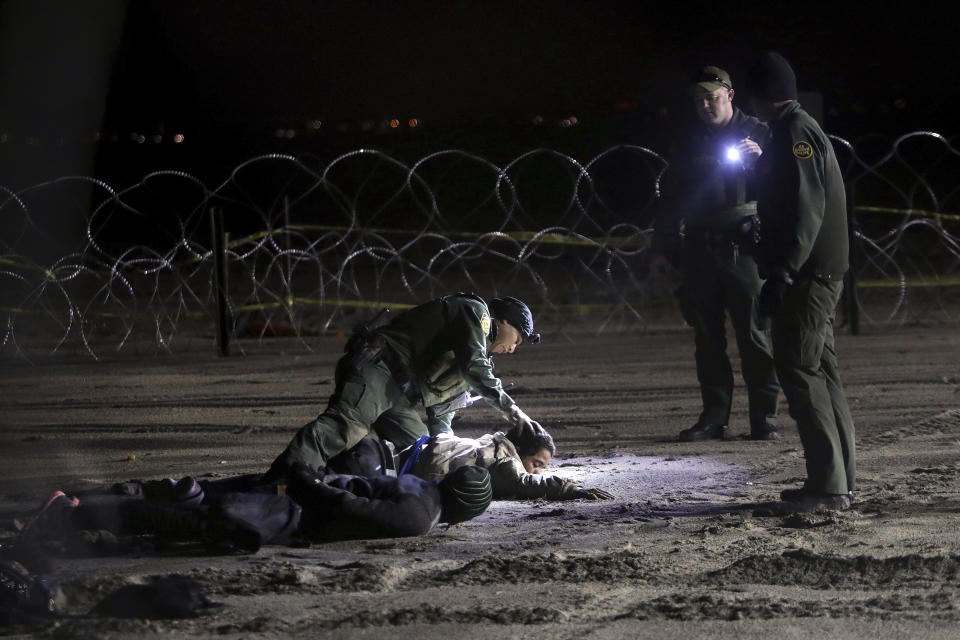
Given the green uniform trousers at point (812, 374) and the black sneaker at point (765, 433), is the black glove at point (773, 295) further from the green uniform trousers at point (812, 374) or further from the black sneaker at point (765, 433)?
the black sneaker at point (765, 433)

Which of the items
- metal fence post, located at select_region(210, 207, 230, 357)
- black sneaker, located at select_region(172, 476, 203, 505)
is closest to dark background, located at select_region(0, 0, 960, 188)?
metal fence post, located at select_region(210, 207, 230, 357)

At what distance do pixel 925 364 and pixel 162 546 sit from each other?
23.8ft

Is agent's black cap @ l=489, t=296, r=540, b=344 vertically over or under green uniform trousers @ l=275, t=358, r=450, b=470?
over

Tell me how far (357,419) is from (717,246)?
2465 millimetres

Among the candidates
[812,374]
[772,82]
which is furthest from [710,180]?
[812,374]

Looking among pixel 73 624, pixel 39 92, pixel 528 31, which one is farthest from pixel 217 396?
pixel 528 31

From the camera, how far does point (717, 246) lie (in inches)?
283

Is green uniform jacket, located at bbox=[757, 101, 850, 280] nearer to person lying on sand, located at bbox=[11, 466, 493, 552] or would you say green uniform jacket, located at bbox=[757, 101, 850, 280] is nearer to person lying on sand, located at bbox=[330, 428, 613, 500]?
person lying on sand, located at bbox=[330, 428, 613, 500]

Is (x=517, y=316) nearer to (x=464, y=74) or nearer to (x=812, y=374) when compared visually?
(x=812, y=374)

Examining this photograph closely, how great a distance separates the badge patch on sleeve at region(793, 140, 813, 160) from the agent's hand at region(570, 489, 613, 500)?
169 cm

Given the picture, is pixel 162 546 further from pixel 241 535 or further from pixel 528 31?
pixel 528 31

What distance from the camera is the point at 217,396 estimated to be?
9867 millimetres

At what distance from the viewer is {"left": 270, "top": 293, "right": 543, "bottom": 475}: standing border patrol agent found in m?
5.78

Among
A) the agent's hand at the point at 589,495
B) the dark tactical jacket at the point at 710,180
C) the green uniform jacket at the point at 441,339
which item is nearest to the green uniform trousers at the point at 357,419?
the green uniform jacket at the point at 441,339
